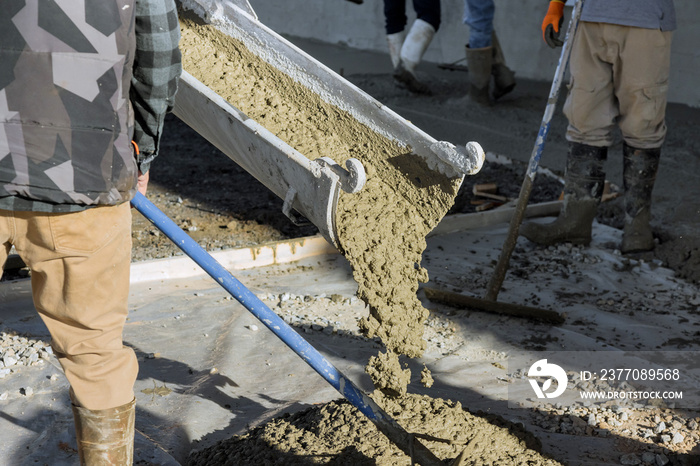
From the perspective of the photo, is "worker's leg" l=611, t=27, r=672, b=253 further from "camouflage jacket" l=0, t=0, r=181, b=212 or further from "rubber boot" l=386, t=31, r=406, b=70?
"rubber boot" l=386, t=31, r=406, b=70

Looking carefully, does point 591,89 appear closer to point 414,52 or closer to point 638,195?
point 638,195

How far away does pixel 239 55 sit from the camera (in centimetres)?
298

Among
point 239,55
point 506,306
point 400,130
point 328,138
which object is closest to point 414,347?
point 400,130

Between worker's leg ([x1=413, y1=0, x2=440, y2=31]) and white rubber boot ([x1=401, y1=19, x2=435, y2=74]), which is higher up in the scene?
worker's leg ([x1=413, y1=0, x2=440, y2=31])

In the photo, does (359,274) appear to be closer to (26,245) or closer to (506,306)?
(26,245)

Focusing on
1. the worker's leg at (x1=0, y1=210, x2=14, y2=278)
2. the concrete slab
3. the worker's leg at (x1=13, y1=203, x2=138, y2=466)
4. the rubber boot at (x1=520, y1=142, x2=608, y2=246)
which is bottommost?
the concrete slab

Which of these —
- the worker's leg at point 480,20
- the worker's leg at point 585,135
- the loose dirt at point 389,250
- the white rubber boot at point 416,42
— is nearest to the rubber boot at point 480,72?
the worker's leg at point 480,20

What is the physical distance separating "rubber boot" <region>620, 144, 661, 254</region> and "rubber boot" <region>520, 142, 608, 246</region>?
0.14 meters

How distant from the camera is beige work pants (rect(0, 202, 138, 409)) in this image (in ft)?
5.21

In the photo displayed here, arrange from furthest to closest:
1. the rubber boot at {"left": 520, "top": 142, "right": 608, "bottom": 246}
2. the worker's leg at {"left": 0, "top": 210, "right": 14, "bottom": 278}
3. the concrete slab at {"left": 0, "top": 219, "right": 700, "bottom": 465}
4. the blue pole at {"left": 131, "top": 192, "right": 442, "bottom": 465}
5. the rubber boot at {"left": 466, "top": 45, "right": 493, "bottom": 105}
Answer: the rubber boot at {"left": 466, "top": 45, "right": 493, "bottom": 105}, the rubber boot at {"left": 520, "top": 142, "right": 608, "bottom": 246}, the concrete slab at {"left": 0, "top": 219, "right": 700, "bottom": 465}, the blue pole at {"left": 131, "top": 192, "right": 442, "bottom": 465}, the worker's leg at {"left": 0, "top": 210, "right": 14, "bottom": 278}

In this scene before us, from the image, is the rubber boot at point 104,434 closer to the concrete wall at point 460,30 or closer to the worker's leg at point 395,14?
the worker's leg at point 395,14

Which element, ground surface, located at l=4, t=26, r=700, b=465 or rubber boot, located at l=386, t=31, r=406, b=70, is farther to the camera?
rubber boot, located at l=386, t=31, r=406, b=70

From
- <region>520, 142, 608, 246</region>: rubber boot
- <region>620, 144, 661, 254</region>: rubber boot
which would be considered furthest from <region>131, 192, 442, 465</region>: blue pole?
<region>620, 144, 661, 254</region>: rubber boot

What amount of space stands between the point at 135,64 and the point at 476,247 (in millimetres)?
2566
